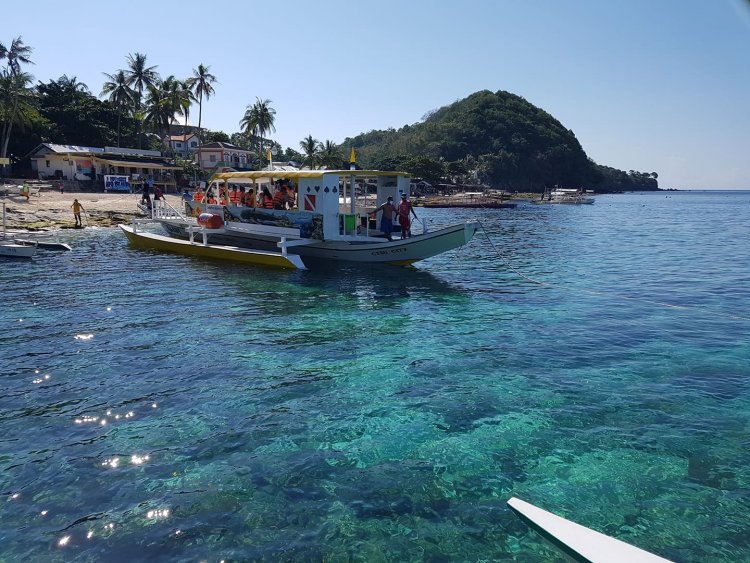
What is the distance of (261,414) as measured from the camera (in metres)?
7.67

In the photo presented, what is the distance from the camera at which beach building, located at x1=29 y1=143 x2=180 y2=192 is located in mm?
52969

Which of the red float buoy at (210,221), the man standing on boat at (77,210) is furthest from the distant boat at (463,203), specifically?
the red float buoy at (210,221)

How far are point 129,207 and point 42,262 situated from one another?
22.9 metres

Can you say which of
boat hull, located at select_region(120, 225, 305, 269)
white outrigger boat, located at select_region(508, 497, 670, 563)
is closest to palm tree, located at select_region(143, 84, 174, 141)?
boat hull, located at select_region(120, 225, 305, 269)

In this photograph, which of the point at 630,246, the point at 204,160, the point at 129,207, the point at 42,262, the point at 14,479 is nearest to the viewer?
the point at 14,479

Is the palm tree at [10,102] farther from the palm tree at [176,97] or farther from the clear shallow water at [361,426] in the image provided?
the clear shallow water at [361,426]

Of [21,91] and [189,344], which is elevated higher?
[21,91]

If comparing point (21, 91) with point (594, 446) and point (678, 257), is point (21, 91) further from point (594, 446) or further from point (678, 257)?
point (594, 446)

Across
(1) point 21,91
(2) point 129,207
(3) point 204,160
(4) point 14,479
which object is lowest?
(4) point 14,479

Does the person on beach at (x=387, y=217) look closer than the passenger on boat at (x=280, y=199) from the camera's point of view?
Yes

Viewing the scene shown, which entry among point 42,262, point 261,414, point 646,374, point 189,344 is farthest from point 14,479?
point 42,262

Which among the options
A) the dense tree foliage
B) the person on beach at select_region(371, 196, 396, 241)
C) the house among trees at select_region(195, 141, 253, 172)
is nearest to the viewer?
the person on beach at select_region(371, 196, 396, 241)

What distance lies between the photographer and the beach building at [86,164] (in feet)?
174

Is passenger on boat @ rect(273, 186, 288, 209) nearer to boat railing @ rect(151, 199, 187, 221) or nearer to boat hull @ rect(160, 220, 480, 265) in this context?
boat hull @ rect(160, 220, 480, 265)
